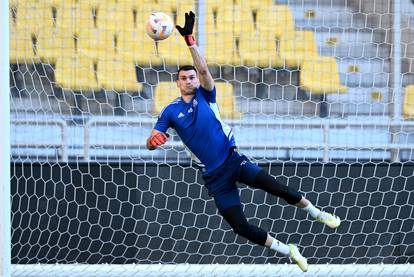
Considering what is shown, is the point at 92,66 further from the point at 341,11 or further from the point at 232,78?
the point at 341,11

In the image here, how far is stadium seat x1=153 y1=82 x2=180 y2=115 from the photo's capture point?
6.82 metres

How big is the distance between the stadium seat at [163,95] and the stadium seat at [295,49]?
0.94 m

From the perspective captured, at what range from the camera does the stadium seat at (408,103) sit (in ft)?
22.4

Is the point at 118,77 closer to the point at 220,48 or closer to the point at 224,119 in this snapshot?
the point at 220,48

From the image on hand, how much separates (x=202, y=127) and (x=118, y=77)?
1860mm

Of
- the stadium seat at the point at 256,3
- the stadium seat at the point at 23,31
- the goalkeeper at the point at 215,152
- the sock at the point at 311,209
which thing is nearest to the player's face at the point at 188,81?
the goalkeeper at the point at 215,152

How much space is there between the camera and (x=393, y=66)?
673 centimetres

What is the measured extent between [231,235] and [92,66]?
1.77 m

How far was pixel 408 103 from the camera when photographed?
6902mm

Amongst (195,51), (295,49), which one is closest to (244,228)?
(195,51)

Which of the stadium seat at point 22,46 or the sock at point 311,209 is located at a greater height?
the stadium seat at point 22,46
